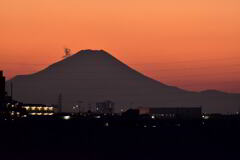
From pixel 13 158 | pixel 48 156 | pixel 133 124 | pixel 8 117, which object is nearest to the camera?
pixel 13 158

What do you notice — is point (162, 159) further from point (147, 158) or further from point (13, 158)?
point (13, 158)

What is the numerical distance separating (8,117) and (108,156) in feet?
467

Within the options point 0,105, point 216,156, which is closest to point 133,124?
point 0,105

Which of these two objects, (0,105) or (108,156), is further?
(0,105)

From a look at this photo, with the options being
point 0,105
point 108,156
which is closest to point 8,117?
point 0,105

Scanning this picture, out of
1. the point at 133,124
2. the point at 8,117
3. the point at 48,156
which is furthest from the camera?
the point at 8,117

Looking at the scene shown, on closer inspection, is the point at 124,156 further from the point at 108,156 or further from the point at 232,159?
the point at 232,159

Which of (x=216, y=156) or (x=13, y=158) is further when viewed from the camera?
(x=216, y=156)

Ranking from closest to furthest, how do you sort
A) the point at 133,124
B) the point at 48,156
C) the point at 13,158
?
the point at 13,158 → the point at 48,156 → the point at 133,124

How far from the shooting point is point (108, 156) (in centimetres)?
6066

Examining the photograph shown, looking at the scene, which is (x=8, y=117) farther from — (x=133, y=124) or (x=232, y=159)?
(x=232, y=159)

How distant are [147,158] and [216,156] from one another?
26.9 feet

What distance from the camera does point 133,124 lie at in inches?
7121

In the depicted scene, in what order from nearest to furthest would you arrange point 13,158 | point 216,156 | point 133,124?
point 13,158
point 216,156
point 133,124
